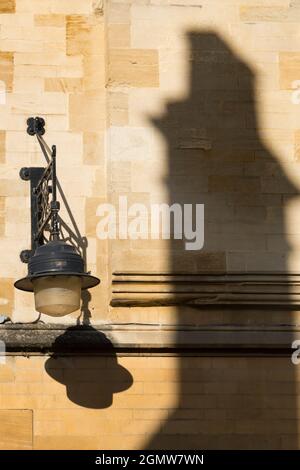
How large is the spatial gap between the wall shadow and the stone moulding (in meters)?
0.08

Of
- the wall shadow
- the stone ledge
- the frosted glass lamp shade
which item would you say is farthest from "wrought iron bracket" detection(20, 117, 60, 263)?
the wall shadow

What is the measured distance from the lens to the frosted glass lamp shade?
407 inches

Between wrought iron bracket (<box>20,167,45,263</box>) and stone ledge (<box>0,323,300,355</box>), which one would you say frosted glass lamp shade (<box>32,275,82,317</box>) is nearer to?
stone ledge (<box>0,323,300,355</box>)

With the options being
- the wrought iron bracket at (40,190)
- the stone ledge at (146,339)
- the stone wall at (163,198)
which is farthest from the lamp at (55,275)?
the stone wall at (163,198)

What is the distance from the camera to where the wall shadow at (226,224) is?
36.5 ft

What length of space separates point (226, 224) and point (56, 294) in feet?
5.78

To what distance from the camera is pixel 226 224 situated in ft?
37.8

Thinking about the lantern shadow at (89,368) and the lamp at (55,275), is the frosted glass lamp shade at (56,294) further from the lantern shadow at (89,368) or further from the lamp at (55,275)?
the lantern shadow at (89,368)

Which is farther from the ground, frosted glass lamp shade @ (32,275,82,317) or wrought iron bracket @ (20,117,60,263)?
wrought iron bracket @ (20,117,60,263)

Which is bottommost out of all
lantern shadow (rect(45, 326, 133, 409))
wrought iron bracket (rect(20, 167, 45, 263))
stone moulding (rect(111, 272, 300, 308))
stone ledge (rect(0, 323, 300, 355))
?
lantern shadow (rect(45, 326, 133, 409))

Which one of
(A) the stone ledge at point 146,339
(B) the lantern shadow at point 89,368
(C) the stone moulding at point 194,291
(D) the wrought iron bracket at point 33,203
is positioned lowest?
(B) the lantern shadow at point 89,368

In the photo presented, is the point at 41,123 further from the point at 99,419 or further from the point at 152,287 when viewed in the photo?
the point at 99,419

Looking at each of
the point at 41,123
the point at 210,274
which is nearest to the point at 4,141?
the point at 41,123

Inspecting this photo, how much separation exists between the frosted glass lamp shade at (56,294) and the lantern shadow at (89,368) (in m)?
0.76
